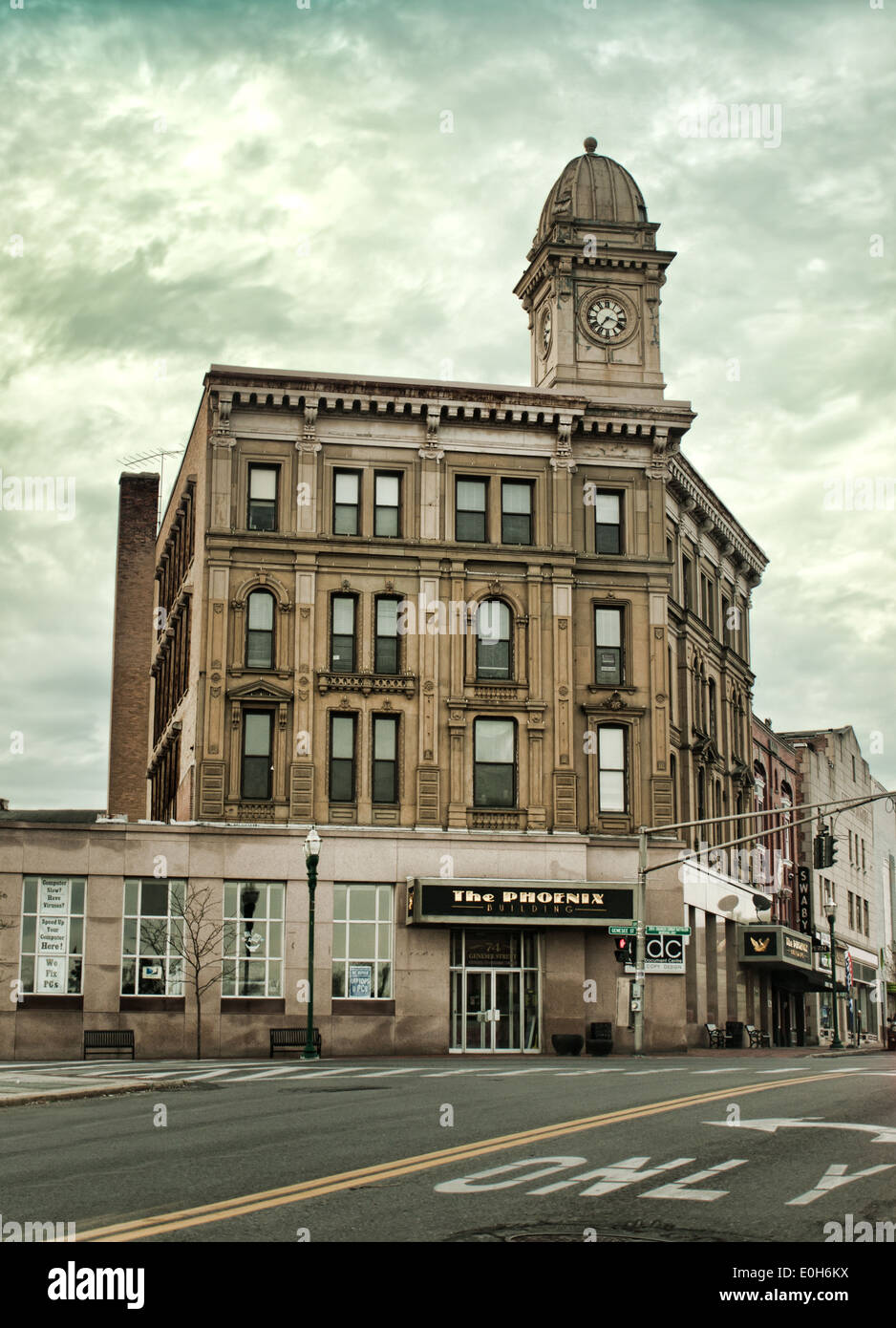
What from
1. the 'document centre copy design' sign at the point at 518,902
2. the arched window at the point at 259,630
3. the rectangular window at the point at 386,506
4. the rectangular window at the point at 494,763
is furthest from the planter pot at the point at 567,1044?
the rectangular window at the point at 386,506

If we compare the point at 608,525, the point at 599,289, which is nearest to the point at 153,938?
the point at 608,525

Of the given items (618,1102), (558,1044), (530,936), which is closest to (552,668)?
(530,936)

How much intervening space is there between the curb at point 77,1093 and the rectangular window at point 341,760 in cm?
2143

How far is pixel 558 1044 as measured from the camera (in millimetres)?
44594

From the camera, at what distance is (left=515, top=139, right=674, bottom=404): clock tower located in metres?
51.4

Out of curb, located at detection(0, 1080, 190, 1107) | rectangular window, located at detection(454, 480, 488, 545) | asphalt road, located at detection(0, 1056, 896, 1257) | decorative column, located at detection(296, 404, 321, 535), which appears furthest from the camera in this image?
rectangular window, located at detection(454, 480, 488, 545)

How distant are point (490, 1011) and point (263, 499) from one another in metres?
16.7

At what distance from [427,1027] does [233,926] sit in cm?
624

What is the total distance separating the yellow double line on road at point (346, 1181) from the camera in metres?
10.3

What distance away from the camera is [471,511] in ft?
161

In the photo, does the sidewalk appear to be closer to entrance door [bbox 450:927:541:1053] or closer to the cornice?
entrance door [bbox 450:927:541:1053]

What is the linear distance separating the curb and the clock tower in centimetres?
3152

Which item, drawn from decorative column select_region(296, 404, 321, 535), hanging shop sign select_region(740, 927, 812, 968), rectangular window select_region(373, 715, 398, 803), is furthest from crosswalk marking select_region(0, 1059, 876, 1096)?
hanging shop sign select_region(740, 927, 812, 968)
